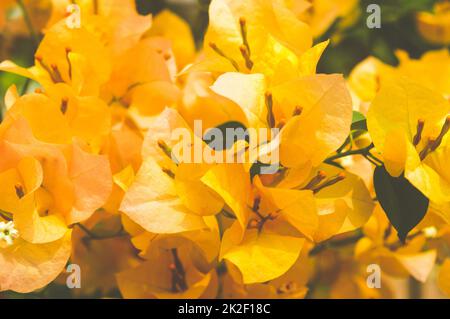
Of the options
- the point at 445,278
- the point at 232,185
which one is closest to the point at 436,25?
the point at 445,278

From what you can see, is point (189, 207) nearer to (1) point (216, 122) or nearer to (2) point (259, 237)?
(2) point (259, 237)

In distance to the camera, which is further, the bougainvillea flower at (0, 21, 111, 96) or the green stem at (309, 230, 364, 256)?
the green stem at (309, 230, 364, 256)

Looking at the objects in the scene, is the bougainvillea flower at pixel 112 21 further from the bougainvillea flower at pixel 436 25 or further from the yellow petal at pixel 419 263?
the bougainvillea flower at pixel 436 25

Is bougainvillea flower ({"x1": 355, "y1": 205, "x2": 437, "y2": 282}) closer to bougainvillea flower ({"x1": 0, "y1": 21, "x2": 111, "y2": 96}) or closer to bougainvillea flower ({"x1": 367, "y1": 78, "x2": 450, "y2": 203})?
bougainvillea flower ({"x1": 367, "y1": 78, "x2": 450, "y2": 203})

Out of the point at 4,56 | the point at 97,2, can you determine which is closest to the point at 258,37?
the point at 97,2

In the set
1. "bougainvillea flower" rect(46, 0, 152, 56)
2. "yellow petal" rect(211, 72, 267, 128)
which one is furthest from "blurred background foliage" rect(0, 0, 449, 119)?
"yellow petal" rect(211, 72, 267, 128)

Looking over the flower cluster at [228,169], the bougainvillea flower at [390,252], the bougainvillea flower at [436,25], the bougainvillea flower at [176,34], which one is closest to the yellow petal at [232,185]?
the flower cluster at [228,169]

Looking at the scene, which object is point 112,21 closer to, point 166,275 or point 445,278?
point 166,275

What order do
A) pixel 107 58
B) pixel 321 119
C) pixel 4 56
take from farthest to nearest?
pixel 4 56 → pixel 107 58 → pixel 321 119
